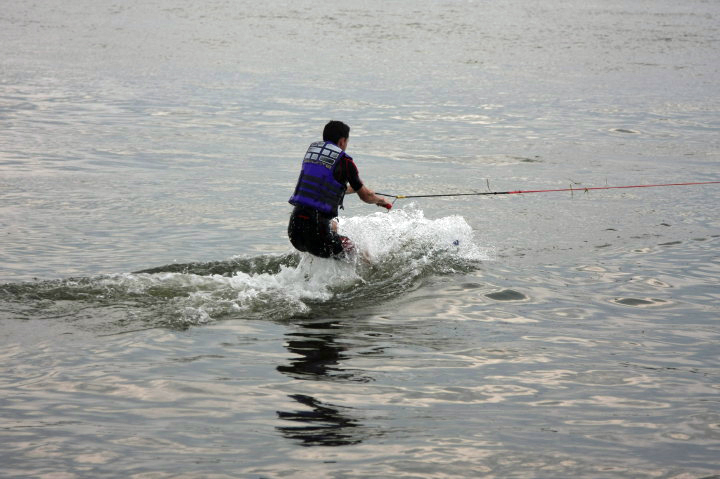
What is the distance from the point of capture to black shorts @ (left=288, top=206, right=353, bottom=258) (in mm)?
9117

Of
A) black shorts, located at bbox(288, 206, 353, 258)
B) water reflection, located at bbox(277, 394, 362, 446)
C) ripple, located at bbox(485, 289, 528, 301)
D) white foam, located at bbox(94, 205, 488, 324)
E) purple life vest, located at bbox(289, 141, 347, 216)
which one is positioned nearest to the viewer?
water reflection, located at bbox(277, 394, 362, 446)

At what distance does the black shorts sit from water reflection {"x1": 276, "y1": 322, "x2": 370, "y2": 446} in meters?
1.08

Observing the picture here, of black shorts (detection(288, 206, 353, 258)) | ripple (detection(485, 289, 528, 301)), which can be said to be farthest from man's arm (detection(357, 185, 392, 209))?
ripple (detection(485, 289, 528, 301))

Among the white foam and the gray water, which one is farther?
the white foam

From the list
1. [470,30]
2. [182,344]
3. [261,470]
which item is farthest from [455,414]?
[470,30]

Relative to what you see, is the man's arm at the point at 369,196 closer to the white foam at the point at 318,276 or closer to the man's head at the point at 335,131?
the man's head at the point at 335,131

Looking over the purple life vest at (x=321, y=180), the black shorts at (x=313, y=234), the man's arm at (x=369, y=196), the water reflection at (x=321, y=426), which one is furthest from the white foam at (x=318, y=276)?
the water reflection at (x=321, y=426)

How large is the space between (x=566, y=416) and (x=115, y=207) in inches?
338

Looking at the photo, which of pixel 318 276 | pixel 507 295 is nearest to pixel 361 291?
pixel 318 276

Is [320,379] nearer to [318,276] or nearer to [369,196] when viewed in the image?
[318,276]

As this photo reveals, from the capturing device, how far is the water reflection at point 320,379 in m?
6.10

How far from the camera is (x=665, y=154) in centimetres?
1834

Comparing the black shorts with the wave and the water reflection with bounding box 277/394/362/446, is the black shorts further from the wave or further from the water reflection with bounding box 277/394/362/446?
the water reflection with bounding box 277/394/362/446

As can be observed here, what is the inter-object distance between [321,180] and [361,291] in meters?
1.28
